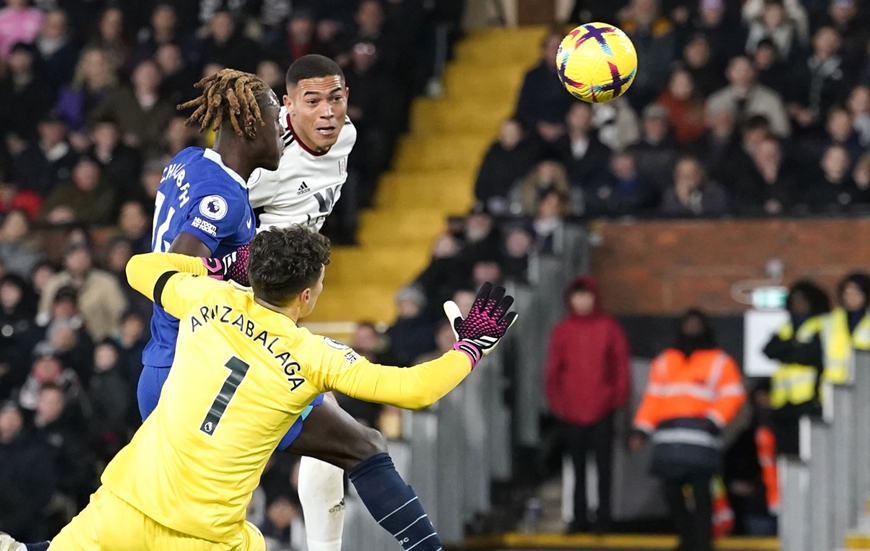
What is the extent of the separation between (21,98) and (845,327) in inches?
292

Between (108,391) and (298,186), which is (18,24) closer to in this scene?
(108,391)

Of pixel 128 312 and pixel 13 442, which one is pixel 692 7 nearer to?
pixel 128 312

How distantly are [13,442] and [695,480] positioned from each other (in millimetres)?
4351

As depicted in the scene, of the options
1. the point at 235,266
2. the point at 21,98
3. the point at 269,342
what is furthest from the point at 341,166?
the point at 21,98

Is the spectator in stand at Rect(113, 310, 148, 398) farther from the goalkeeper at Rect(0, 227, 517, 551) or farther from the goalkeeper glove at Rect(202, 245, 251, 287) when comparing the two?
the goalkeeper at Rect(0, 227, 517, 551)

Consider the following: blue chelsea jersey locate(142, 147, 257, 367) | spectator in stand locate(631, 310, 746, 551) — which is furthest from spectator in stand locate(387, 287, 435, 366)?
blue chelsea jersey locate(142, 147, 257, 367)

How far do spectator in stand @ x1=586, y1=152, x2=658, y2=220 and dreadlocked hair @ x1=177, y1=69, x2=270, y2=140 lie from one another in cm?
584

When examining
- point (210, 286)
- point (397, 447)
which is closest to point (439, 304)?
point (397, 447)

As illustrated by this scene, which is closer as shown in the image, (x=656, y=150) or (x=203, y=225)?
(x=203, y=225)

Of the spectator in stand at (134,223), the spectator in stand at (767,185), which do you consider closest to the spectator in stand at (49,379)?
the spectator in stand at (134,223)

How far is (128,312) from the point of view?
11953 mm

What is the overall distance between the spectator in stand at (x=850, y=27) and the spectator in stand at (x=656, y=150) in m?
1.40

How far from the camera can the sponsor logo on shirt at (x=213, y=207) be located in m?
6.11

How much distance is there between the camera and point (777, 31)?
42.2ft
